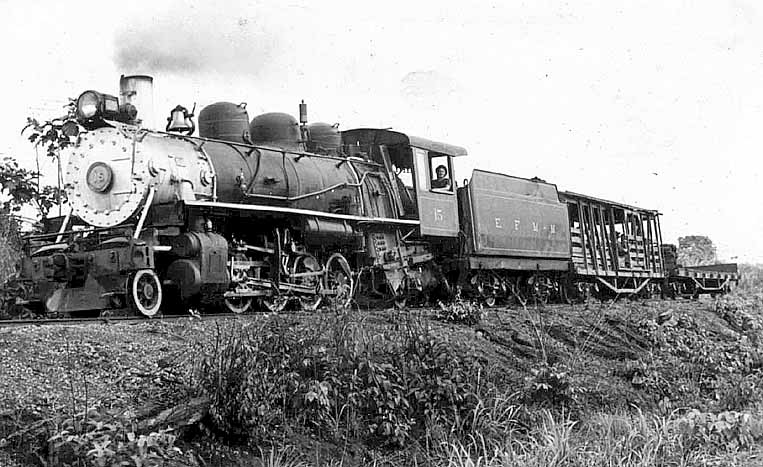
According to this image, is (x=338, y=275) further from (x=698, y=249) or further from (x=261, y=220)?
(x=698, y=249)

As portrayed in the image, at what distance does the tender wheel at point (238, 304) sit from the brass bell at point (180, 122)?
2369 mm

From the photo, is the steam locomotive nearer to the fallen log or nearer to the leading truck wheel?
the leading truck wheel

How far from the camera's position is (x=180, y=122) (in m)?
11.2

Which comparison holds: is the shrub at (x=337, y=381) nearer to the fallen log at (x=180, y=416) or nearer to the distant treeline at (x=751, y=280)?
the fallen log at (x=180, y=416)

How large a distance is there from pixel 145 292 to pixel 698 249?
45.7 metres

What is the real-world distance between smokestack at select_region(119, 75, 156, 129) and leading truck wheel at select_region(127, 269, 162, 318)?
2.21 metres

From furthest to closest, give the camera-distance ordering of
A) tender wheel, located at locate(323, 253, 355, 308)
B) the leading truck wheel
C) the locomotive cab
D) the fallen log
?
the locomotive cab, tender wheel, located at locate(323, 253, 355, 308), the leading truck wheel, the fallen log

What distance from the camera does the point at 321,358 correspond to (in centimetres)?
631

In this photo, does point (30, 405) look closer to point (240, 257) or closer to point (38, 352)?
point (38, 352)

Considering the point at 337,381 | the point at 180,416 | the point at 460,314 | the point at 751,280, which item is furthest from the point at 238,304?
the point at 751,280

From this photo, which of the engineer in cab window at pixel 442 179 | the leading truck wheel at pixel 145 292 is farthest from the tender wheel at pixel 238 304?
the engineer in cab window at pixel 442 179

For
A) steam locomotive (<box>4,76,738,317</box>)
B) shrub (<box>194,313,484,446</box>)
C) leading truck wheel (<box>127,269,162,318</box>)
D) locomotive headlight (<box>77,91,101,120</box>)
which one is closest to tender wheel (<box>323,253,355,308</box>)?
steam locomotive (<box>4,76,738,317</box>)

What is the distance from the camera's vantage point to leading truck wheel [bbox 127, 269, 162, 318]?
9.30 meters

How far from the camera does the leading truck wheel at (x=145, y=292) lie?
366 inches
